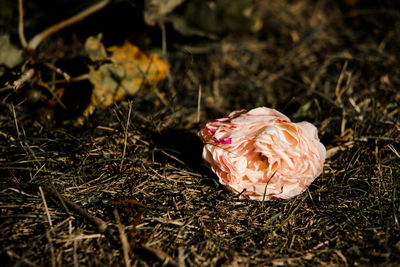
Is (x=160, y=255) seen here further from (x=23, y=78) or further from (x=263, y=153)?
(x=23, y=78)

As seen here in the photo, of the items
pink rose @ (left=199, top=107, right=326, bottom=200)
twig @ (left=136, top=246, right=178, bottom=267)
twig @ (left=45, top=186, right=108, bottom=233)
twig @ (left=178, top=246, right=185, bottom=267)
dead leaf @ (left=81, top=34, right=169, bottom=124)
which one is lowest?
twig @ (left=178, top=246, right=185, bottom=267)

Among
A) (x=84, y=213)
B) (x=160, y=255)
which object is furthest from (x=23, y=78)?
(x=160, y=255)

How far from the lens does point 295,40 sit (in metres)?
2.52

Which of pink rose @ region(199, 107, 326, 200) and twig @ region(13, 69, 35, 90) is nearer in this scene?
pink rose @ region(199, 107, 326, 200)

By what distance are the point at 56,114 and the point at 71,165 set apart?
41cm

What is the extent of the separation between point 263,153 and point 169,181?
1.44ft

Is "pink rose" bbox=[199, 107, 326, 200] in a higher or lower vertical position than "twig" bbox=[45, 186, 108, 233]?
higher

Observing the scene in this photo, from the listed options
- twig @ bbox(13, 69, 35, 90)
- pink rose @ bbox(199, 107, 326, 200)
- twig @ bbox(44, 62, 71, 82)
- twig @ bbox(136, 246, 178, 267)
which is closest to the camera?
twig @ bbox(136, 246, 178, 267)

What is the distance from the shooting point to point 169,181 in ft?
4.33

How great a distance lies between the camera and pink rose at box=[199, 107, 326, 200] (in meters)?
1.10

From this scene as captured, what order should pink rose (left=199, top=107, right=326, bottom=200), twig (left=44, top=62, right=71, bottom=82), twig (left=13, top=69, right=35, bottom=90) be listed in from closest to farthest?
pink rose (left=199, top=107, right=326, bottom=200) < twig (left=13, top=69, right=35, bottom=90) < twig (left=44, top=62, right=71, bottom=82)

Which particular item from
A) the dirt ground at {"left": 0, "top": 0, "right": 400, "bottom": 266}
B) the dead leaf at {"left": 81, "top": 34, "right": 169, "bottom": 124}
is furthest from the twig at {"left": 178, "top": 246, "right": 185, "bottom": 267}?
the dead leaf at {"left": 81, "top": 34, "right": 169, "bottom": 124}

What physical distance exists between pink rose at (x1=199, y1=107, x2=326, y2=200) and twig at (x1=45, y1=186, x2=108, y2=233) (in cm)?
44

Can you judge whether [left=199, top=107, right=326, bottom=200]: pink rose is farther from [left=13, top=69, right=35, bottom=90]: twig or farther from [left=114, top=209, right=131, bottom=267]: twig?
[left=13, top=69, right=35, bottom=90]: twig
